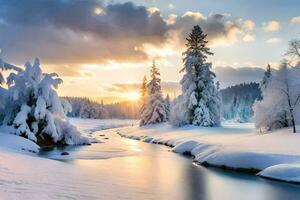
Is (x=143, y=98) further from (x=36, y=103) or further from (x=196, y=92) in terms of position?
(x=36, y=103)

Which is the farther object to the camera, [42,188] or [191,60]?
[191,60]

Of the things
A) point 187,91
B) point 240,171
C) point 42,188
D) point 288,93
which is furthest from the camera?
point 187,91

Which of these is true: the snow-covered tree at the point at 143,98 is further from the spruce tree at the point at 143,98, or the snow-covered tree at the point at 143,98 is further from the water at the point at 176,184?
the water at the point at 176,184

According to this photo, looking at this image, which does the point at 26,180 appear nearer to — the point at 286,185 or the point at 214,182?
the point at 214,182

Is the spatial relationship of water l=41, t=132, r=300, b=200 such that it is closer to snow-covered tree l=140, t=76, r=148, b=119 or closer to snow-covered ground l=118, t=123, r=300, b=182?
snow-covered ground l=118, t=123, r=300, b=182

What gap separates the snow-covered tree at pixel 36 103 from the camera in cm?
3769

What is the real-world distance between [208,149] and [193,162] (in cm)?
294

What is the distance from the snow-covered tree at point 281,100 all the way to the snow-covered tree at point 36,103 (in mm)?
22599

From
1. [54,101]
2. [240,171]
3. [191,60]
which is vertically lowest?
[240,171]

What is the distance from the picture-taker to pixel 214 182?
19.8 metres

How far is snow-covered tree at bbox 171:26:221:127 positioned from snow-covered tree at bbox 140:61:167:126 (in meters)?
14.7

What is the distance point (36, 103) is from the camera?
38.2 metres

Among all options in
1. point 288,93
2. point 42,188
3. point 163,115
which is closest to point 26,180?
point 42,188

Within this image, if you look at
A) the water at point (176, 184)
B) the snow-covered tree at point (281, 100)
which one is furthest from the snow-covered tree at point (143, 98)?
the water at point (176, 184)
